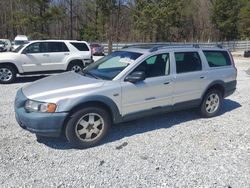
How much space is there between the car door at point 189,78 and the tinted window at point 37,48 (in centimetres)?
681

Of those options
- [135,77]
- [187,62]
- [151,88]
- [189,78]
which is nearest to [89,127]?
[135,77]

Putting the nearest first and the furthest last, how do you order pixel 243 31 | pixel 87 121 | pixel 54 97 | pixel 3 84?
pixel 54 97 → pixel 87 121 → pixel 3 84 → pixel 243 31

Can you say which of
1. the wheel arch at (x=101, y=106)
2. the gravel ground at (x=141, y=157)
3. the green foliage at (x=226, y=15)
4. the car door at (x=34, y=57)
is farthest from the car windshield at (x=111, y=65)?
the green foliage at (x=226, y=15)

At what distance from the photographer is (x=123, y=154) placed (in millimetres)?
4422

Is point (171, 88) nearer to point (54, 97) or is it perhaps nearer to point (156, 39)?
point (54, 97)

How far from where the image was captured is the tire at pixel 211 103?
20.4ft

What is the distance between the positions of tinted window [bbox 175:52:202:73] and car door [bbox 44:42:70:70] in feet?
21.5

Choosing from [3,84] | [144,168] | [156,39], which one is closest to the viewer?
[144,168]

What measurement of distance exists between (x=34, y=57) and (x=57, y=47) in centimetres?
105

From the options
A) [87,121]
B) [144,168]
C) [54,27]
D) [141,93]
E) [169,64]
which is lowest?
[144,168]

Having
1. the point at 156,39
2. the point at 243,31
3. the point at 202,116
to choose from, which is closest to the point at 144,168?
the point at 202,116

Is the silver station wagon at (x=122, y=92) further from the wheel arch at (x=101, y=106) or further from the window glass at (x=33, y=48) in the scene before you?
the window glass at (x=33, y=48)

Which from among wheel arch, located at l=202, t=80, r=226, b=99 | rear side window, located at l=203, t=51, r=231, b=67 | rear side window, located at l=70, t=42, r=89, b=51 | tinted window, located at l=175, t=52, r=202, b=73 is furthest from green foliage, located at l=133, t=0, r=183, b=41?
tinted window, located at l=175, t=52, r=202, b=73

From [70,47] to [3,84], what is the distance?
2.96 metres
